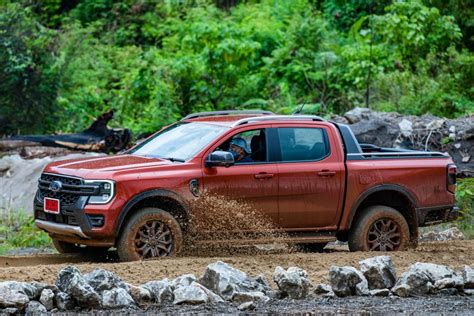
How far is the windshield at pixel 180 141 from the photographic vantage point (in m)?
12.4

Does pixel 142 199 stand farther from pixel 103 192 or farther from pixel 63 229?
pixel 63 229

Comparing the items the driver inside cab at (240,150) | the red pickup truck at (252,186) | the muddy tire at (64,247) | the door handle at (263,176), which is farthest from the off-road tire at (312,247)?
the muddy tire at (64,247)

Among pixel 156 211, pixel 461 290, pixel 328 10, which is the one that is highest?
pixel 328 10

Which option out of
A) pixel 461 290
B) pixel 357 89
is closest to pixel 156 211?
pixel 461 290

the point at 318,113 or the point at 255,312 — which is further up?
the point at 318,113

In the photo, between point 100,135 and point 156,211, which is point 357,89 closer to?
point 100,135

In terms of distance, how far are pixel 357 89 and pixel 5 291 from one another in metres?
16.5

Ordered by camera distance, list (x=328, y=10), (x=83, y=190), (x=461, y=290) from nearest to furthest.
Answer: (x=461, y=290), (x=83, y=190), (x=328, y=10)

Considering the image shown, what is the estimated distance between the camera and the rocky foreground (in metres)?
9.52

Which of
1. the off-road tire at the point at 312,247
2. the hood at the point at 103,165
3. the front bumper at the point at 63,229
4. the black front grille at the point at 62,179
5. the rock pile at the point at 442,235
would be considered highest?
the hood at the point at 103,165

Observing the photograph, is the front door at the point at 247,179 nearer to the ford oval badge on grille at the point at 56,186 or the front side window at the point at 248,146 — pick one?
the front side window at the point at 248,146

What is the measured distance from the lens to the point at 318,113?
22422 mm

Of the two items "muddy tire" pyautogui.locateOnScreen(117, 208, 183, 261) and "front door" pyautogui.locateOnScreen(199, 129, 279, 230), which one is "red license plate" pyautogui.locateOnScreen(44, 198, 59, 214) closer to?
"muddy tire" pyautogui.locateOnScreen(117, 208, 183, 261)

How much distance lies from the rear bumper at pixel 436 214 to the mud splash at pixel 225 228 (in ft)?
6.06
